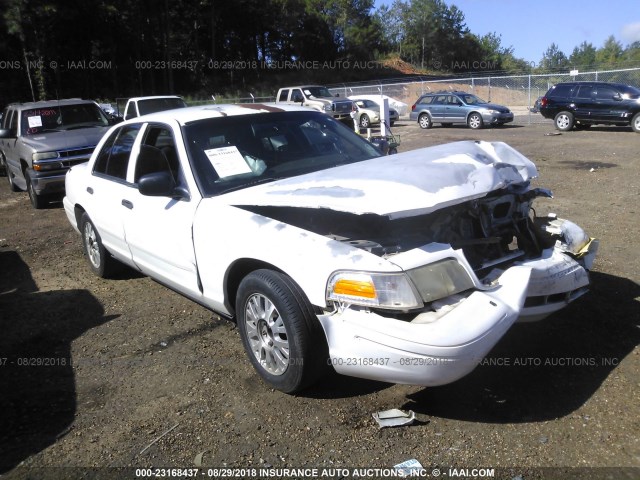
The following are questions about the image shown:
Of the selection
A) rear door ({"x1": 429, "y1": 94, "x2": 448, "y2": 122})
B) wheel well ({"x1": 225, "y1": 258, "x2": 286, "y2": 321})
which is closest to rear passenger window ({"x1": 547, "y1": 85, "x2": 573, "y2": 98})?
rear door ({"x1": 429, "y1": 94, "x2": 448, "y2": 122})

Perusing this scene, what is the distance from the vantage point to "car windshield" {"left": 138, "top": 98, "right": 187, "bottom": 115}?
1833cm

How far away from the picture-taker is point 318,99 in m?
24.2

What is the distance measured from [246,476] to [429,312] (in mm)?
1250

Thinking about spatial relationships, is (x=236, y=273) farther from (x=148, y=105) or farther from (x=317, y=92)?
(x=317, y=92)

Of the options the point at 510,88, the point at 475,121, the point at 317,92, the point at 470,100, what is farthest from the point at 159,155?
the point at 510,88

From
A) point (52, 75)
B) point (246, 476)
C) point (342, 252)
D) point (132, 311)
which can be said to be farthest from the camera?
point (52, 75)

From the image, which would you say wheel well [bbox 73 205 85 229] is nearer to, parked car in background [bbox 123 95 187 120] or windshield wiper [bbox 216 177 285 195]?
windshield wiper [bbox 216 177 285 195]

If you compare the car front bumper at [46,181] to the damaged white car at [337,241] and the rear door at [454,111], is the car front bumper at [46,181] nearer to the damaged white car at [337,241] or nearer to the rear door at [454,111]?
the damaged white car at [337,241]

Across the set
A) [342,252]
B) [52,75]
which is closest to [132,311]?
[342,252]

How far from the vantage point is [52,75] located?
41875mm

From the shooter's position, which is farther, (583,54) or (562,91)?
(583,54)

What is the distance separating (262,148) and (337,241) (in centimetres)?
148

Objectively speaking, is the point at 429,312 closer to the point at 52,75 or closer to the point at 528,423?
the point at 528,423

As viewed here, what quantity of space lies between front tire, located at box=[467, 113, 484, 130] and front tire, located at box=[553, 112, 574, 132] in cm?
324
